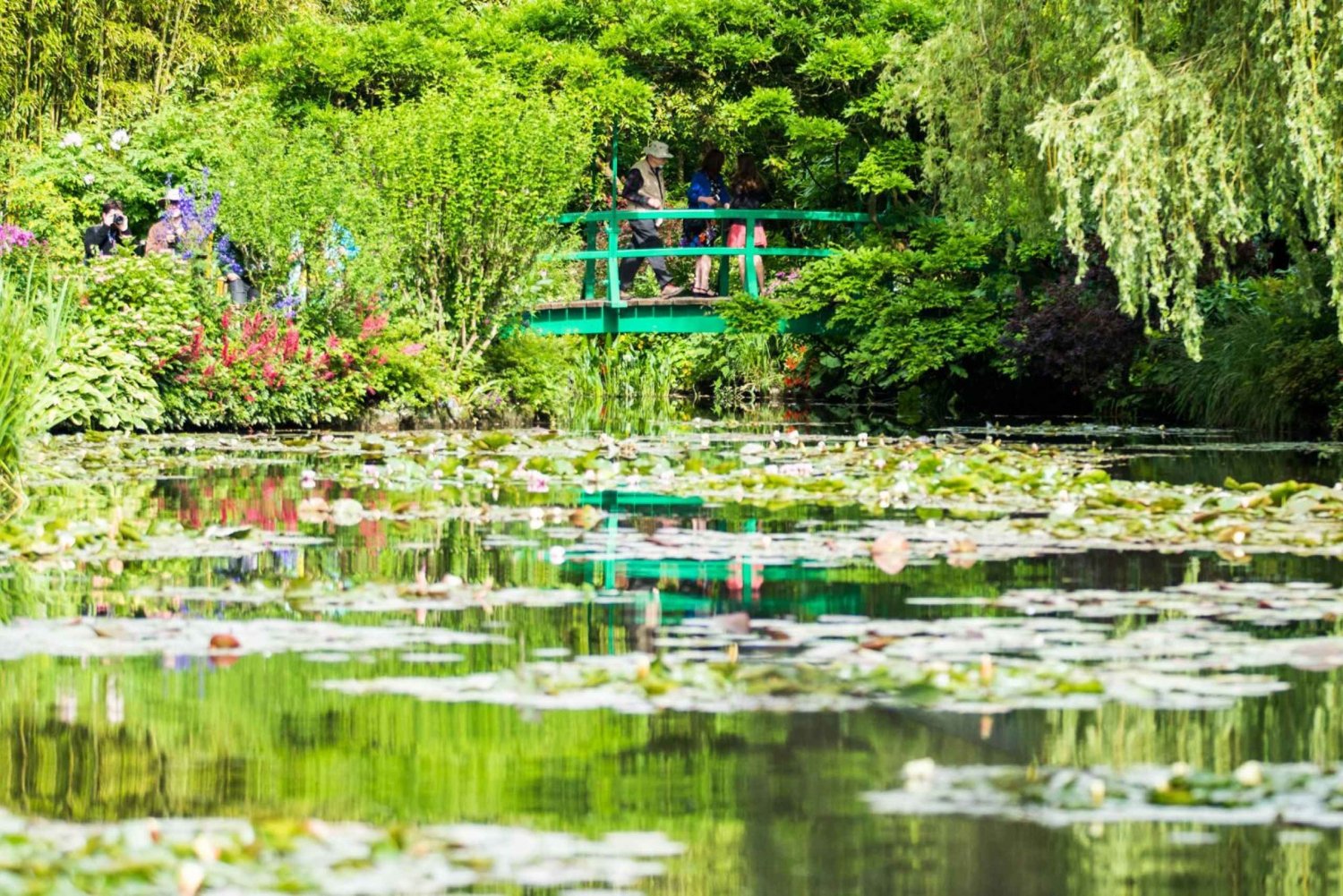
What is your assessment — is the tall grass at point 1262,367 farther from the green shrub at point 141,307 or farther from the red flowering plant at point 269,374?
the green shrub at point 141,307

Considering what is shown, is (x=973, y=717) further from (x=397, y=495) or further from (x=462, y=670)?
(x=397, y=495)

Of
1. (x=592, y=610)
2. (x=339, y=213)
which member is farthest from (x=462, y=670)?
(x=339, y=213)

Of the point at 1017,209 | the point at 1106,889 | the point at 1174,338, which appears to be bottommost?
the point at 1106,889

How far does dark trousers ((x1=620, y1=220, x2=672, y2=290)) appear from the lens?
1023 inches

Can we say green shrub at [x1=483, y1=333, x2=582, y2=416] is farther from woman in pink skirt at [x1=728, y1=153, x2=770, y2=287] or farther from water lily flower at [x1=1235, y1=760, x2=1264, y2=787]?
water lily flower at [x1=1235, y1=760, x2=1264, y2=787]

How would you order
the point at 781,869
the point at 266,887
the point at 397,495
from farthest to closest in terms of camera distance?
the point at 397,495
the point at 781,869
the point at 266,887

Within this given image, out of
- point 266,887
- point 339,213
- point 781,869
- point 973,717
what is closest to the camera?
point 266,887

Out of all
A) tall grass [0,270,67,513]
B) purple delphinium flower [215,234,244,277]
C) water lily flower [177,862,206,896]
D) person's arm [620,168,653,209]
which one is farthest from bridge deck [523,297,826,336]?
water lily flower [177,862,206,896]

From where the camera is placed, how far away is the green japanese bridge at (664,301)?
1038 inches

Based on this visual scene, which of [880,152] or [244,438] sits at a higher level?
[880,152]

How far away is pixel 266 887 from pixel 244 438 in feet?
43.9

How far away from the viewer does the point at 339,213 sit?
58.5 ft

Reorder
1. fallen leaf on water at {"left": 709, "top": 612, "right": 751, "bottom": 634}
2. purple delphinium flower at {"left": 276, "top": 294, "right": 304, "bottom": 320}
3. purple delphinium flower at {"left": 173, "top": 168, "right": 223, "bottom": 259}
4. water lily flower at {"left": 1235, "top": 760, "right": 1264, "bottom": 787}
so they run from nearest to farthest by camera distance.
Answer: water lily flower at {"left": 1235, "top": 760, "right": 1264, "bottom": 787} → fallen leaf on water at {"left": 709, "top": 612, "right": 751, "bottom": 634} → purple delphinium flower at {"left": 173, "top": 168, "right": 223, "bottom": 259} → purple delphinium flower at {"left": 276, "top": 294, "right": 304, "bottom": 320}

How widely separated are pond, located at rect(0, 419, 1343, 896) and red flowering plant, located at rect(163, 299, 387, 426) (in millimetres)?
7457
